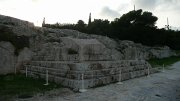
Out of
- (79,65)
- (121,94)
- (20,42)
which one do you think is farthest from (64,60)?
(121,94)

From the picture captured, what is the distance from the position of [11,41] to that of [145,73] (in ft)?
28.6

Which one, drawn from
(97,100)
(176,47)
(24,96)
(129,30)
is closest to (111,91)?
(97,100)

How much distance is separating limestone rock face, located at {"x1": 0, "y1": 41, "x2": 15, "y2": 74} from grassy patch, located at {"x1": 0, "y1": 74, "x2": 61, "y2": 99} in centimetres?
91

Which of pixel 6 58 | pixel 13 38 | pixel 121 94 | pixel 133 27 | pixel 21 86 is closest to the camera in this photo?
pixel 121 94

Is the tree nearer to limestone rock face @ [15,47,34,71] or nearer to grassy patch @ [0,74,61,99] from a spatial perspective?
limestone rock face @ [15,47,34,71]

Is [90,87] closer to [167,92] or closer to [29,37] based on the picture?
[167,92]

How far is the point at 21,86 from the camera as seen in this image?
32.1 feet

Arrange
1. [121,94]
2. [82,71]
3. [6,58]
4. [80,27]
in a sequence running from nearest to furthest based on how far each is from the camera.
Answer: [121,94]
[82,71]
[6,58]
[80,27]

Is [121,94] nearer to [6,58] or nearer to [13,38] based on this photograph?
[6,58]

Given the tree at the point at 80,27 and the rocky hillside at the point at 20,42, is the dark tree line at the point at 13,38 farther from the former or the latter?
the tree at the point at 80,27

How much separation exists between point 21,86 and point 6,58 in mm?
3680

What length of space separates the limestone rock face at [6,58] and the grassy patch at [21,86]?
0.91 metres

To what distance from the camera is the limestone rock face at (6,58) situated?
41.5 ft

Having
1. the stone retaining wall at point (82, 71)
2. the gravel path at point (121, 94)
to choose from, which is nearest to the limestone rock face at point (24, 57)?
the stone retaining wall at point (82, 71)
